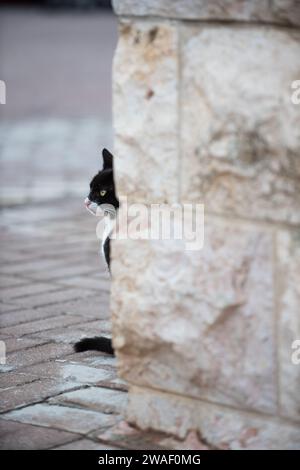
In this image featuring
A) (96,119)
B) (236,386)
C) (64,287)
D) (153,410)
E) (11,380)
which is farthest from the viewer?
(96,119)

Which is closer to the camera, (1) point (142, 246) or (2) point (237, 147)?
(2) point (237, 147)

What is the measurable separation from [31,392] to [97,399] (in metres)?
0.27

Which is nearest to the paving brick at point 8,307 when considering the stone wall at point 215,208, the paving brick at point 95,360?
the paving brick at point 95,360

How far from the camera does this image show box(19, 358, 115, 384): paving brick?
367cm

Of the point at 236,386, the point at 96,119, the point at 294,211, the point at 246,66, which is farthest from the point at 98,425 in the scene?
the point at 96,119

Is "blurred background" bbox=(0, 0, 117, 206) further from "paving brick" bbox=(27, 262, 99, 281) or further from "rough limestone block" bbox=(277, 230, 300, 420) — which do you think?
"rough limestone block" bbox=(277, 230, 300, 420)

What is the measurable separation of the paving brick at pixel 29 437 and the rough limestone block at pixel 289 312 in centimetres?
76

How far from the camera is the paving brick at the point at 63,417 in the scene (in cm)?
314

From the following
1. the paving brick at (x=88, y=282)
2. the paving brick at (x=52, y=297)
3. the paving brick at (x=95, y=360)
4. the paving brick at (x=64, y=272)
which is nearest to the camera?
the paving brick at (x=95, y=360)

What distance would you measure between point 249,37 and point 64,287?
3.04m

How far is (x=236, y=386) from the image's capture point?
2738 millimetres

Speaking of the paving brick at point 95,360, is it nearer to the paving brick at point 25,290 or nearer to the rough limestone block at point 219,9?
the paving brick at point 25,290

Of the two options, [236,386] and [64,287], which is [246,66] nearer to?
[236,386]

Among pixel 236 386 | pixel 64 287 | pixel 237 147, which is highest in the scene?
pixel 237 147
